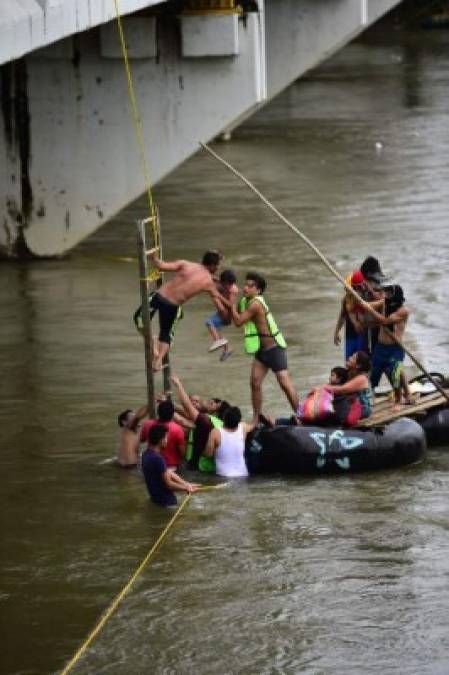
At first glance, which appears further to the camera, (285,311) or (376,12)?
(376,12)

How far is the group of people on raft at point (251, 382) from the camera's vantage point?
15953mm

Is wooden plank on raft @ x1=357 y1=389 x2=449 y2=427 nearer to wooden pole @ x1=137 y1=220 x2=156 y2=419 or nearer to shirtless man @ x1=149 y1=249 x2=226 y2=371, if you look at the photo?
shirtless man @ x1=149 y1=249 x2=226 y2=371

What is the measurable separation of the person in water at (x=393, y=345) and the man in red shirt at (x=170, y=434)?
1965 millimetres

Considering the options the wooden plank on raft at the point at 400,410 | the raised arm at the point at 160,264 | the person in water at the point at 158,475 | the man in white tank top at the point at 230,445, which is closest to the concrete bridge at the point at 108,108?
the raised arm at the point at 160,264

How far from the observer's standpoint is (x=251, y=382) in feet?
56.9

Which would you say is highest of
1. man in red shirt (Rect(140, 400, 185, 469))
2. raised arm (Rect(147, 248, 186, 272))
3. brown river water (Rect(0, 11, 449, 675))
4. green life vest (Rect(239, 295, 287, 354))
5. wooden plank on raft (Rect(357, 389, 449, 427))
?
raised arm (Rect(147, 248, 186, 272))

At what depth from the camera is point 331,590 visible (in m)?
13.7

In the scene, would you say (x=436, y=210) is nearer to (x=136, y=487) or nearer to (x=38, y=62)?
(x=38, y=62)

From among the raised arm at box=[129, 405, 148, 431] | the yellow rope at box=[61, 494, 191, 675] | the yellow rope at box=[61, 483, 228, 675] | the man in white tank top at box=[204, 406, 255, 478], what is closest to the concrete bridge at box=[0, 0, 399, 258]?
the raised arm at box=[129, 405, 148, 431]

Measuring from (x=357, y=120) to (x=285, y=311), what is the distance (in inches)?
568

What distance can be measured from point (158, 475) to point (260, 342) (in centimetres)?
225

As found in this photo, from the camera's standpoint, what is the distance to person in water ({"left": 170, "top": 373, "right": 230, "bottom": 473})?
1598 centimetres

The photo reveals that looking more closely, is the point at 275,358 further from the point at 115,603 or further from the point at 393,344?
the point at 115,603

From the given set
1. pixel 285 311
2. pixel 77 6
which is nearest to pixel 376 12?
pixel 285 311
